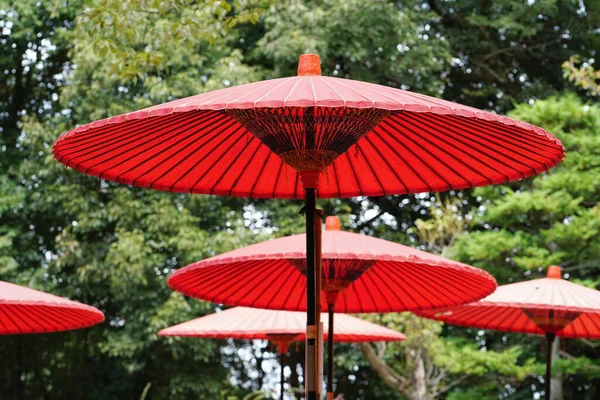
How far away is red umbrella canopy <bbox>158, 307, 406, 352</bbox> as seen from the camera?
19.1 feet

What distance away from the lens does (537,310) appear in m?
4.89

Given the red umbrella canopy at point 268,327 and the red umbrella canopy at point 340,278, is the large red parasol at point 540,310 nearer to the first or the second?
the red umbrella canopy at point 340,278

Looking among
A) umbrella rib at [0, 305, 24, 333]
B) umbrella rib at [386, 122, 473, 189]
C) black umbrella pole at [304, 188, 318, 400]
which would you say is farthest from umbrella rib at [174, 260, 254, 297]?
black umbrella pole at [304, 188, 318, 400]

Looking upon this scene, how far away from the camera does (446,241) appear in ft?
34.9

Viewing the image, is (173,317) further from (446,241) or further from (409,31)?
(409,31)

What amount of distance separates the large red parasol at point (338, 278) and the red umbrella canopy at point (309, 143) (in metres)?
0.64

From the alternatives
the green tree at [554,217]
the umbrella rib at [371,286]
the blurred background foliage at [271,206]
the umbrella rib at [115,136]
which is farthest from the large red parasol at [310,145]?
the green tree at [554,217]

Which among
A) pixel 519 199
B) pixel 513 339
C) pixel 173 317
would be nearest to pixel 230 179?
pixel 519 199

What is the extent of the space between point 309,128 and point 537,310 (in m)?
3.00

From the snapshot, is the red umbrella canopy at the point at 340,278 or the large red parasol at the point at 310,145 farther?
the red umbrella canopy at the point at 340,278

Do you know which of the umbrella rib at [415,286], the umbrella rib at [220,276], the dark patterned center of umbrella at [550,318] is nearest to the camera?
the umbrella rib at [220,276]

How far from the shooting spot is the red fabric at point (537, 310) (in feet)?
14.5

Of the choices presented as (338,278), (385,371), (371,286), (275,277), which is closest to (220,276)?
(275,277)

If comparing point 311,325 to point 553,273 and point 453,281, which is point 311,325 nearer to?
point 453,281
